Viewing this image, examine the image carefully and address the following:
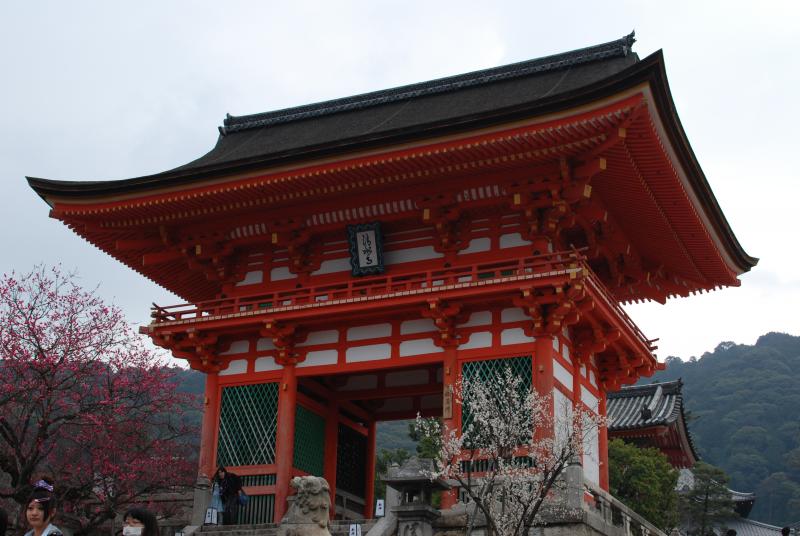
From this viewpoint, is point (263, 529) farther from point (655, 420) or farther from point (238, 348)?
point (655, 420)

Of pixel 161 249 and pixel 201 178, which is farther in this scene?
pixel 161 249

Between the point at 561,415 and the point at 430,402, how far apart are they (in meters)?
6.85

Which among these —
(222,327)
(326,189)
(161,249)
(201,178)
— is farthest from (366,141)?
(161,249)

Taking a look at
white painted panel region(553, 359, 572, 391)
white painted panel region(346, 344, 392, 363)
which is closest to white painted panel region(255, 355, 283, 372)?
white painted panel region(346, 344, 392, 363)

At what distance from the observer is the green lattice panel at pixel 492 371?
17.3 m

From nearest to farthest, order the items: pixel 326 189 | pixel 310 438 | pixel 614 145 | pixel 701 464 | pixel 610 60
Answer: pixel 614 145 → pixel 326 189 → pixel 310 438 → pixel 610 60 → pixel 701 464

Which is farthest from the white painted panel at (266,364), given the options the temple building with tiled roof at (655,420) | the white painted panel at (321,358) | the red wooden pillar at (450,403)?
the temple building with tiled roof at (655,420)

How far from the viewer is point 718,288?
22828 millimetres

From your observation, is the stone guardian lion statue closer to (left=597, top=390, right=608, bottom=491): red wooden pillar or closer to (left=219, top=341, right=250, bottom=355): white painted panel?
(left=219, top=341, right=250, bottom=355): white painted panel

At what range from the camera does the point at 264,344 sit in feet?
65.5

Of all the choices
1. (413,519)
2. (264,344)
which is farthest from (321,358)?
(413,519)

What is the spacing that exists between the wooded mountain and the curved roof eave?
5169cm

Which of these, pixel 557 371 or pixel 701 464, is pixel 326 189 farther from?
pixel 701 464

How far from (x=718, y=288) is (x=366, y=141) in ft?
33.8
